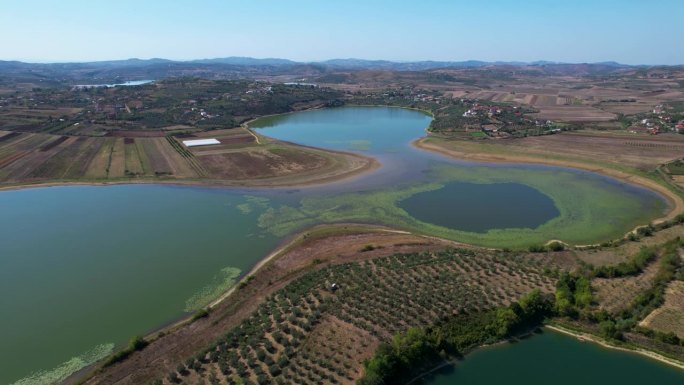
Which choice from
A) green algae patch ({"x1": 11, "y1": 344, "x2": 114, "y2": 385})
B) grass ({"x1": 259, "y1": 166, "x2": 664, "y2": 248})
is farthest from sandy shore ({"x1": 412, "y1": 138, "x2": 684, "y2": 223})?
green algae patch ({"x1": 11, "y1": 344, "x2": 114, "y2": 385})

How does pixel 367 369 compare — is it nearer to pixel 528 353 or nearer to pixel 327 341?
pixel 327 341

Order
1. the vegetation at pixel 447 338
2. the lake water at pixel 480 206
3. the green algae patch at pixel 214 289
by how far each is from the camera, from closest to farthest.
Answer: the vegetation at pixel 447 338 < the green algae patch at pixel 214 289 < the lake water at pixel 480 206

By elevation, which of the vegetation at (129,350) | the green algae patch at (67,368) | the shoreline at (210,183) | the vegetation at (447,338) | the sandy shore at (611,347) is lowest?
the green algae patch at (67,368)

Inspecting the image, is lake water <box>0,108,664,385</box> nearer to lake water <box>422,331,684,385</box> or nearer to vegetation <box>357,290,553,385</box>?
vegetation <box>357,290,553,385</box>

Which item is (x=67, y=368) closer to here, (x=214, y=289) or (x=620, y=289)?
(x=214, y=289)

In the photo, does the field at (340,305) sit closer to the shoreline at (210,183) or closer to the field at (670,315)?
the field at (670,315)

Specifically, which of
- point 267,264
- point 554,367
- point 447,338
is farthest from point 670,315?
point 267,264

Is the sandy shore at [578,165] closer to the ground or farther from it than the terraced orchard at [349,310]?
farther from it

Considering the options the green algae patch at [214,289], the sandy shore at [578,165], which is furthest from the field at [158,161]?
the green algae patch at [214,289]
